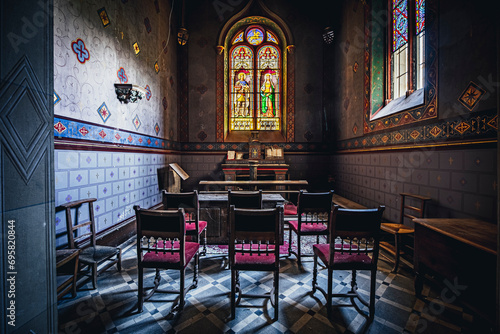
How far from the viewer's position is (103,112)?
10.5 feet

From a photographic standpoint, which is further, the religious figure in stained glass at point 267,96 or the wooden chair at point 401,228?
the religious figure in stained glass at point 267,96

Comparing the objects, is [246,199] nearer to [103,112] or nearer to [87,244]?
[87,244]

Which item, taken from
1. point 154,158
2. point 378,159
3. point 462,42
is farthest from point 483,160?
point 154,158

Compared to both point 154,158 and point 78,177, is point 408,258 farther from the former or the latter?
point 154,158

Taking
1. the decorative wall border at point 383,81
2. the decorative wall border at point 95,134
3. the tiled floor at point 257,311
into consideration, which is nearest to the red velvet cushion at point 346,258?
the tiled floor at point 257,311

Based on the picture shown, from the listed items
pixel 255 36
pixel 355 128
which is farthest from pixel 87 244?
pixel 255 36

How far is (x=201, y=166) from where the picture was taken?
724cm

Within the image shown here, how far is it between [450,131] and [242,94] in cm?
601

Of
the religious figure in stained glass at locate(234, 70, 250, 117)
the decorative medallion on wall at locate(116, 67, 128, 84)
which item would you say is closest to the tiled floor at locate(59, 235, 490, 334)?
the decorative medallion on wall at locate(116, 67, 128, 84)

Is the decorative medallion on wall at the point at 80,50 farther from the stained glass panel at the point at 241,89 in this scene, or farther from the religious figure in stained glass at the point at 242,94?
the religious figure in stained glass at the point at 242,94

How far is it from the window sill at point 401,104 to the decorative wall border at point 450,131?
0.37 m

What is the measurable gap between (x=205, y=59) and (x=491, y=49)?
6838mm

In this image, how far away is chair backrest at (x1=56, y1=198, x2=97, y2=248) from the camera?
2320 mm

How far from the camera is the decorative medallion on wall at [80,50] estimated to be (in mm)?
2641
